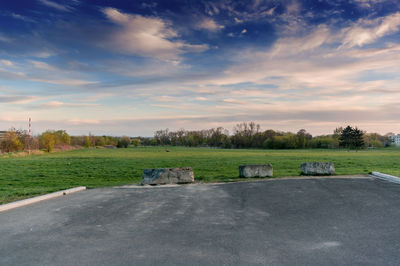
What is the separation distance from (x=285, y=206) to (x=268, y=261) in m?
3.56

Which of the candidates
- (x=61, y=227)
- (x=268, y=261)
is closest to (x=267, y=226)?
(x=268, y=261)

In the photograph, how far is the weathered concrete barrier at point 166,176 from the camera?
1146 cm

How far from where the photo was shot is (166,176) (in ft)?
38.1

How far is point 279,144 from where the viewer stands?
10088cm

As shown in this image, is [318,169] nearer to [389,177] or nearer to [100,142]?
[389,177]

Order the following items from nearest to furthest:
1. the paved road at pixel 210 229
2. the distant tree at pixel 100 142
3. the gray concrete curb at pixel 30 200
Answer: the paved road at pixel 210 229 < the gray concrete curb at pixel 30 200 < the distant tree at pixel 100 142

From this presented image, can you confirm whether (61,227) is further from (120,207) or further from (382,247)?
(382,247)

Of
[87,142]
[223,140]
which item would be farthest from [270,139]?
[87,142]

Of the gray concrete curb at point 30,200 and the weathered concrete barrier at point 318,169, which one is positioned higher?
the weathered concrete barrier at point 318,169

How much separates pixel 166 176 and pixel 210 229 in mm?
6205

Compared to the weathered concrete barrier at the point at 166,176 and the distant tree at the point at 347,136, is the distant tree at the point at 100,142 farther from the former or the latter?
the weathered concrete barrier at the point at 166,176

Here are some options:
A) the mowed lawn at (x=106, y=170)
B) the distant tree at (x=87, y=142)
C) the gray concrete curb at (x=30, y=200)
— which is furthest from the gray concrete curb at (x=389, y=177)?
the distant tree at (x=87, y=142)

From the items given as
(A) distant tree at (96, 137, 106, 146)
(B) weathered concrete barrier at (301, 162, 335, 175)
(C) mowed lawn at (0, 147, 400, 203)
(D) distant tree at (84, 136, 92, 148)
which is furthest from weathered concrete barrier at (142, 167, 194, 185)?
(A) distant tree at (96, 137, 106, 146)

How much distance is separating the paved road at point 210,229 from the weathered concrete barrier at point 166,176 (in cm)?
213
